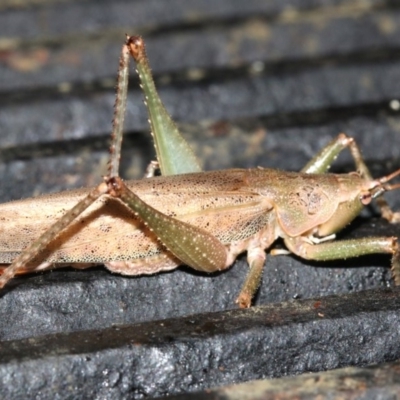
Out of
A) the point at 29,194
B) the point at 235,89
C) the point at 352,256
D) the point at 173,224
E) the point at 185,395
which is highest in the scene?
the point at 235,89

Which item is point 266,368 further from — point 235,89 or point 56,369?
point 235,89

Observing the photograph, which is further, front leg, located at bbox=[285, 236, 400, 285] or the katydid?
front leg, located at bbox=[285, 236, 400, 285]

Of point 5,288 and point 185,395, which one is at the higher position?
point 5,288

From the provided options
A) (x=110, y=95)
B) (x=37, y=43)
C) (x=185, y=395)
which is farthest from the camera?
(x=37, y=43)

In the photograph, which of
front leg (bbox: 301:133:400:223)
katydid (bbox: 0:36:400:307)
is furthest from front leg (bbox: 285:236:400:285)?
front leg (bbox: 301:133:400:223)

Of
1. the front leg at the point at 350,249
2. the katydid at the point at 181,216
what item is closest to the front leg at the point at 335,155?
the katydid at the point at 181,216

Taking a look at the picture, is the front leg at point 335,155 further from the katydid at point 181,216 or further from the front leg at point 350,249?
the front leg at point 350,249

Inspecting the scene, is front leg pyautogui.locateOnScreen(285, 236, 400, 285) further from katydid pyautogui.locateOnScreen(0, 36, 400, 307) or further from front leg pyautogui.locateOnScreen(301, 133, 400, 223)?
front leg pyautogui.locateOnScreen(301, 133, 400, 223)

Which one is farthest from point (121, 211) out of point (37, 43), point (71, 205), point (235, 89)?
point (37, 43)

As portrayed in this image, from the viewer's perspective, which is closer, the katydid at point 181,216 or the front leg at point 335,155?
the katydid at point 181,216
